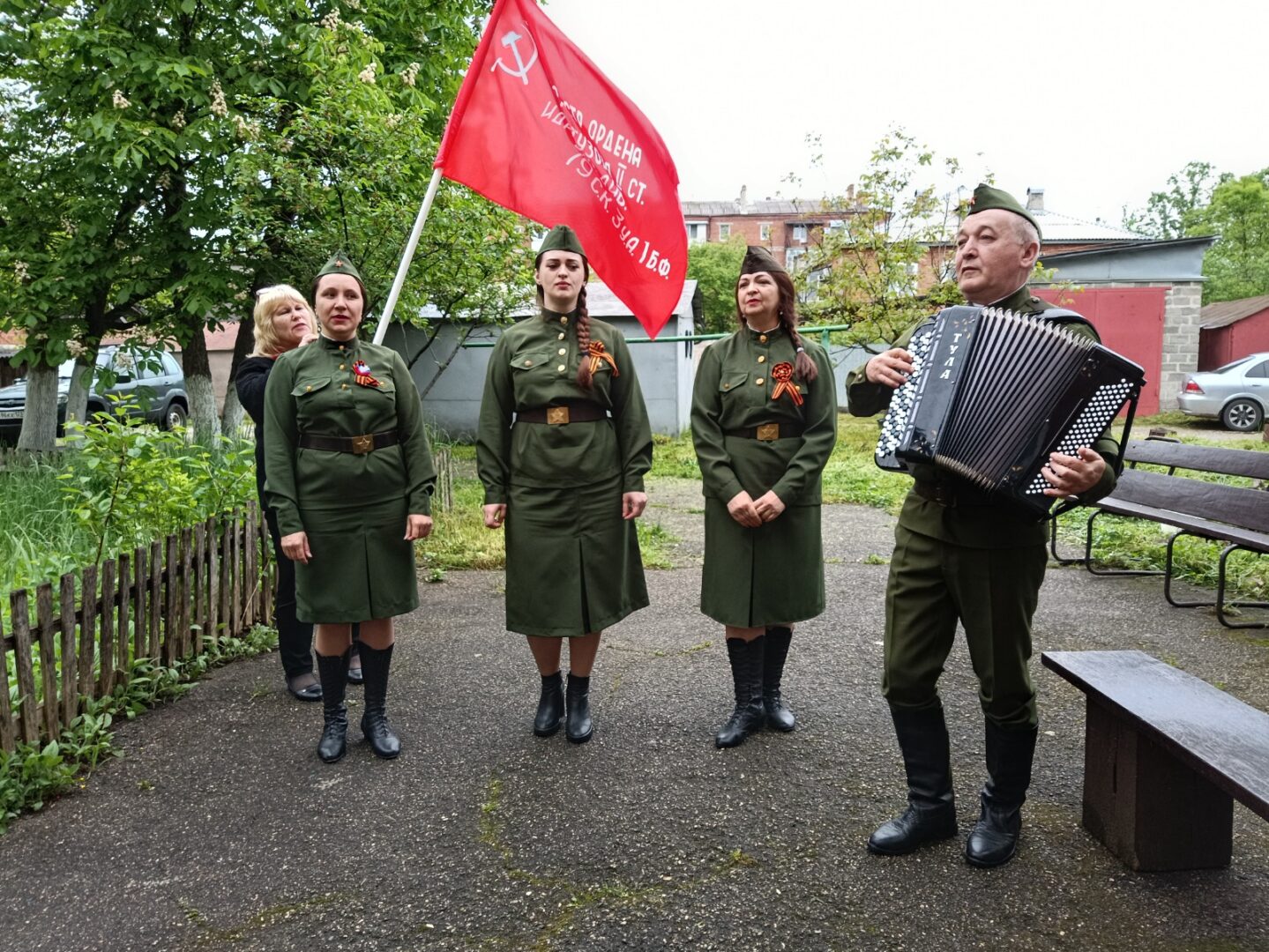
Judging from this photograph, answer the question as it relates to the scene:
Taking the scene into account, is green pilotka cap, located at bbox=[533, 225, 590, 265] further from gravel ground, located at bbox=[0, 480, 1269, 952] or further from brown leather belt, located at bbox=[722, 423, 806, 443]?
gravel ground, located at bbox=[0, 480, 1269, 952]

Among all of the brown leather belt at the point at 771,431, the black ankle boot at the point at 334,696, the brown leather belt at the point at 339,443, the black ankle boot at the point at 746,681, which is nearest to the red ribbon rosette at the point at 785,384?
the brown leather belt at the point at 771,431

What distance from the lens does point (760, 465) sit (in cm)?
371

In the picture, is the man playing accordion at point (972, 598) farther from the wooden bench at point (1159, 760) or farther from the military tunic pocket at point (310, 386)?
the military tunic pocket at point (310, 386)

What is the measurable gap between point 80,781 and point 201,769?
0.43m

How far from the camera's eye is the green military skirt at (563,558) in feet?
12.1

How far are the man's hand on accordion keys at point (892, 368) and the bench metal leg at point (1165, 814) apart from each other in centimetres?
127

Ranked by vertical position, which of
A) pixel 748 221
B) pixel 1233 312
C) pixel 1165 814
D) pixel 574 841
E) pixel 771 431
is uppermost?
pixel 748 221

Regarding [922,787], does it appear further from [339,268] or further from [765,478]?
[339,268]

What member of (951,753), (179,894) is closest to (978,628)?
(951,753)

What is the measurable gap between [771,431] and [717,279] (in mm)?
47420

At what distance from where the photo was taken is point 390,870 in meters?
2.79

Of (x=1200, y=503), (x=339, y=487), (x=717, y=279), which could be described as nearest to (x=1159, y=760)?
(x=339, y=487)

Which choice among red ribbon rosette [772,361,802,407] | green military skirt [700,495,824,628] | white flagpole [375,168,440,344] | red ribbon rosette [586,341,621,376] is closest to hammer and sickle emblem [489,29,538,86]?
white flagpole [375,168,440,344]

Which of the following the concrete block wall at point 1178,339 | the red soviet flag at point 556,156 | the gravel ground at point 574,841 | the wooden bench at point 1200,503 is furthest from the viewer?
the concrete block wall at point 1178,339
